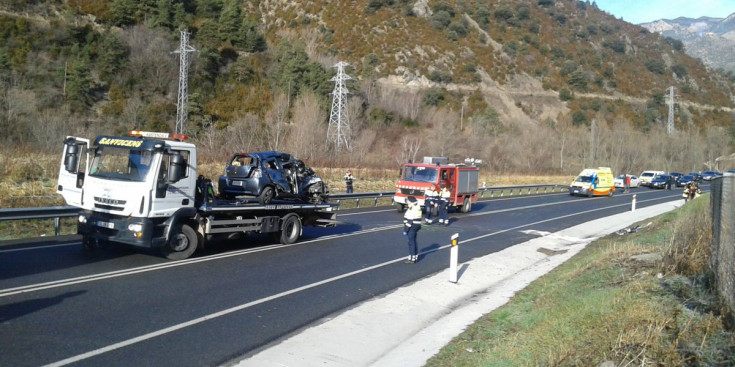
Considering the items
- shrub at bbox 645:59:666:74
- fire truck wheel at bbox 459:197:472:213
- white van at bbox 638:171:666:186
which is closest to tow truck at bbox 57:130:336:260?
fire truck wheel at bbox 459:197:472:213

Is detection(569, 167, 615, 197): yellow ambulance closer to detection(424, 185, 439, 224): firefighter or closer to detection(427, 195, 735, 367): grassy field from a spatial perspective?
detection(424, 185, 439, 224): firefighter

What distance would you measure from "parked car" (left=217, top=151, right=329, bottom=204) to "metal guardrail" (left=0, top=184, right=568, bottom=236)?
3933 millimetres

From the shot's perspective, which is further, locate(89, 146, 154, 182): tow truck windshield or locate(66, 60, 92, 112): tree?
locate(66, 60, 92, 112): tree

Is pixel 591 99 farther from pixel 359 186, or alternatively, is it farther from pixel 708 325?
pixel 708 325

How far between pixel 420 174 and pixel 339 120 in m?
28.4

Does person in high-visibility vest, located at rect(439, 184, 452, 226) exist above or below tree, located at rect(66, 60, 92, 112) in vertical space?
below

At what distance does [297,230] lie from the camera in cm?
1559

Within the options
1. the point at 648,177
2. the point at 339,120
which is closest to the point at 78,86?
the point at 339,120

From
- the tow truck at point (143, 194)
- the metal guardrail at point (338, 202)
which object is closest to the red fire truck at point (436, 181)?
the metal guardrail at point (338, 202)

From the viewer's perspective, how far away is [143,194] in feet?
37.2

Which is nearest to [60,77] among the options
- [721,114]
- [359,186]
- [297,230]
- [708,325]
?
[359,186]

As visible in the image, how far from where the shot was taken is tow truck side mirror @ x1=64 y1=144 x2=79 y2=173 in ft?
39.2

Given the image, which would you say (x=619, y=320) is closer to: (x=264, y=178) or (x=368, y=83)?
(x=264, y=178)

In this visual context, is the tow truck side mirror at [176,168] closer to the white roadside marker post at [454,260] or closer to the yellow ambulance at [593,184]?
the white roadside marker post at [454,260]
